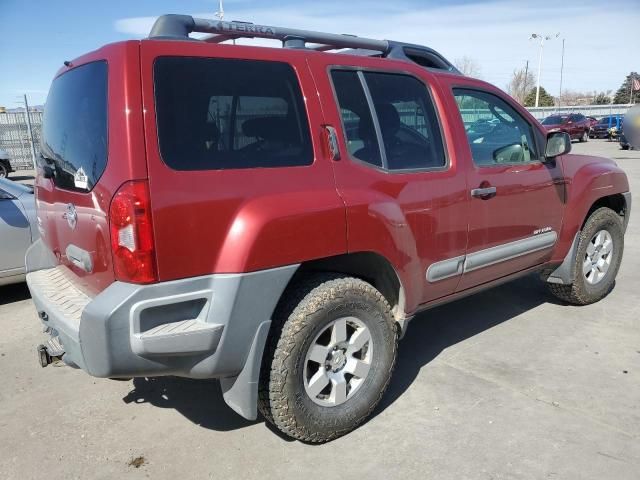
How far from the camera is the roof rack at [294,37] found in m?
2.68

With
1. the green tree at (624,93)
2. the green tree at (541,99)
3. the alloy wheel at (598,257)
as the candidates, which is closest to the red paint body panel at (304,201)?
the alloy wheel at (598,257)

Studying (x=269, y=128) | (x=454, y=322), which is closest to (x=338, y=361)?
(x=269, y=128)

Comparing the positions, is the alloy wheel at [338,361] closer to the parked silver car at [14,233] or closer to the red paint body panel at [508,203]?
the red paint body panel at [508,203]

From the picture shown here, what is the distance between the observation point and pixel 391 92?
3.23m

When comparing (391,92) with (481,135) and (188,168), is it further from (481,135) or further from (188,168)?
(188,168)

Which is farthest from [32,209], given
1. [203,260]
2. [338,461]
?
[338,461]

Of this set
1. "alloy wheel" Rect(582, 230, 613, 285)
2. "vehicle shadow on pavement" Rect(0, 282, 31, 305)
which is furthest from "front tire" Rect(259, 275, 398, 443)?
"vehicle shadow on pavement" Rect(0, 282, 31, 305)

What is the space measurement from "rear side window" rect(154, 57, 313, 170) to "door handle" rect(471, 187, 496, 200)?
129cm

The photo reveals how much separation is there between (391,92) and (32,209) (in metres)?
3.95

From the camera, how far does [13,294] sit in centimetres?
575

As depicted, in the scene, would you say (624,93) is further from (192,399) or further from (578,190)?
(192,399)

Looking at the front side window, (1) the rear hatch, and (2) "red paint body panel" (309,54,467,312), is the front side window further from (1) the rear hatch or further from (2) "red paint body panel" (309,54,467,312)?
(1) the rear hatch

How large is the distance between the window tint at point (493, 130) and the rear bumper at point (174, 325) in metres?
1.79

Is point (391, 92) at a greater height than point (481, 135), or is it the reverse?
point (391, 92)
